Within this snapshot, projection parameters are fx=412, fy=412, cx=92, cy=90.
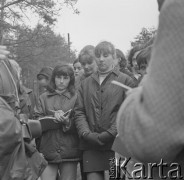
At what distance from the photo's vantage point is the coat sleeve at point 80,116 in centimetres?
429

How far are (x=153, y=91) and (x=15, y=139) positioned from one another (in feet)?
5.79

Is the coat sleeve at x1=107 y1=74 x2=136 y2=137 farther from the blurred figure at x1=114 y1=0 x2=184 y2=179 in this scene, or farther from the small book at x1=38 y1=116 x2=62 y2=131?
the blurred figure at x1=114 y1=0 x2=184 y2=179

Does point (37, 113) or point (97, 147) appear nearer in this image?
point (97, 147)

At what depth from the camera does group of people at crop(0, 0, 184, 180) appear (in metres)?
1.23

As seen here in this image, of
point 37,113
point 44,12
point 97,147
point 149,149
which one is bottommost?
point 97,147

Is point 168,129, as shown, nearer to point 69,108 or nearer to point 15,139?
point 15,139

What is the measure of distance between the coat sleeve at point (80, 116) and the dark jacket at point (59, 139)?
0.19 meters

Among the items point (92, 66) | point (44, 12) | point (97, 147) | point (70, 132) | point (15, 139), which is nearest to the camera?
point (15, 139)

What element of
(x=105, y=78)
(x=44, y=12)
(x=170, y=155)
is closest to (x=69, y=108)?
(x=105, y=78)

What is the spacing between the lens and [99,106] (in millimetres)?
4316

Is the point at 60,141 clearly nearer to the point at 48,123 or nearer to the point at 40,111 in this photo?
the point at 48,123

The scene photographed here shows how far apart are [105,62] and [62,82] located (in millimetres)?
694

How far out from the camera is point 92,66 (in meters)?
5.41

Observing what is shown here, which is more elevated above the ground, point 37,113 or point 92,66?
point 92,66
